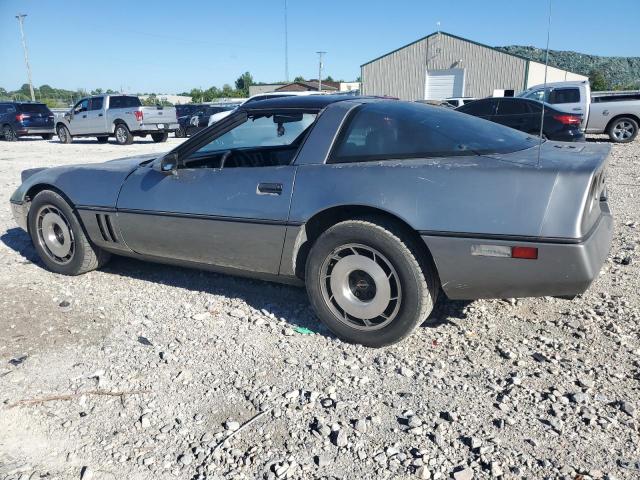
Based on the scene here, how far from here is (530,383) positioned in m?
2.60

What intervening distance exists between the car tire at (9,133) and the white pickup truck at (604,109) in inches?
759

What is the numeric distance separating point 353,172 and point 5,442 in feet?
7.09

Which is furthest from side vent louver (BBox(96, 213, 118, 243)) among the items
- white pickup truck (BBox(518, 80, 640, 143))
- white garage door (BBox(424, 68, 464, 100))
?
white garage door (BBox(424, 68, 464, 100))

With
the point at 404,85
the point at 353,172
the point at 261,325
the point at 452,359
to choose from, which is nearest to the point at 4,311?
the point at 261,325

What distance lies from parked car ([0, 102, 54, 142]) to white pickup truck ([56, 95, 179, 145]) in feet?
8.62

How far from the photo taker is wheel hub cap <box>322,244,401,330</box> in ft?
9.55

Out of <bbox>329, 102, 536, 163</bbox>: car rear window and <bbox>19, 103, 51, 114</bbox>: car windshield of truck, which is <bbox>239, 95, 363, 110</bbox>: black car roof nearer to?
<bbox>329, 102, 536, 163</bbox>: car rear window

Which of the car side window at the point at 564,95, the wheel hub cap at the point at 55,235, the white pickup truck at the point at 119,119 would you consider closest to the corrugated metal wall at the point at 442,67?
the car side window at the point at 564,95

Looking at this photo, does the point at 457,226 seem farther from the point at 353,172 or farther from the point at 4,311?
the point at 4,311

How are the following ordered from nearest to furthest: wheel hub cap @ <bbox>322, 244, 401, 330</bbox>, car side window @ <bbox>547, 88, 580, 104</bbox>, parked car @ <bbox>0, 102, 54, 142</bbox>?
wheel hub cap @ <bbox>322, 244, 401, 330</bbox>
car side window @ <bbox>547, 88, 580, 104</bbox>
parked car @ <bbox>0, 102, 54, 142</bbox>

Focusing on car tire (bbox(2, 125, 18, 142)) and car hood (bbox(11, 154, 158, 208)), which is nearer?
car hood (bbox(11, 154, 158, 208))

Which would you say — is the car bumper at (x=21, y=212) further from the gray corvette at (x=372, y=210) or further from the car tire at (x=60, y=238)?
the gray corvette at (x=372, y=210)

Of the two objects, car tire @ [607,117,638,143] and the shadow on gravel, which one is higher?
car tire @ [607,117,638,143]

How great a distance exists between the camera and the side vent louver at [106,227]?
154 inches
